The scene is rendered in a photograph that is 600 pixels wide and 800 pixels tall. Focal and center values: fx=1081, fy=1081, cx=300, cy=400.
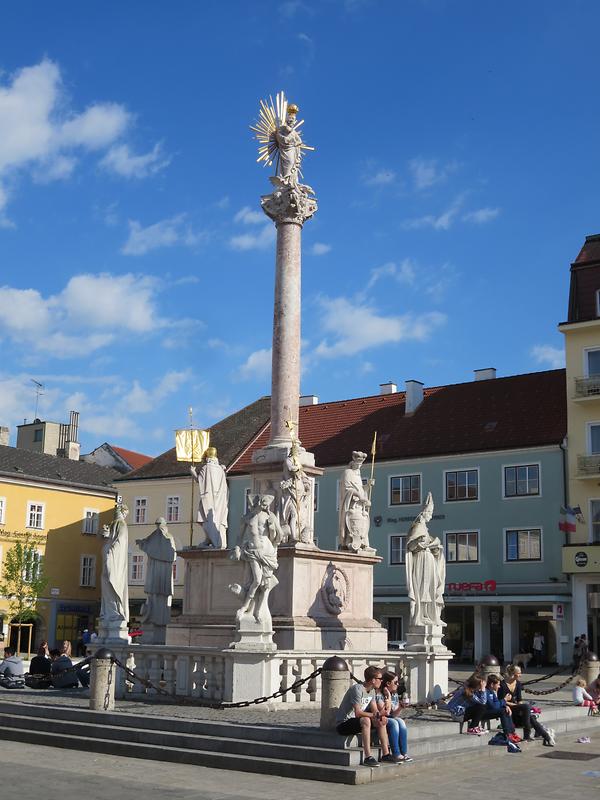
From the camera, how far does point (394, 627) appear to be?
142 feet

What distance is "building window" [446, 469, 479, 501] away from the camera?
141 ft

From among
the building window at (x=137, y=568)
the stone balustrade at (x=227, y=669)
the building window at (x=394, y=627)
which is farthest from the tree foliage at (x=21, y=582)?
the stone balustrade at (x=227, y=669)

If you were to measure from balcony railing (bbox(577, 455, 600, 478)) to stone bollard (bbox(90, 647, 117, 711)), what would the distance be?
27.2 meters

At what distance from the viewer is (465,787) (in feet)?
36.0

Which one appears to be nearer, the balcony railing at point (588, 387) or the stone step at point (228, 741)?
the stone step at point (228, 741)

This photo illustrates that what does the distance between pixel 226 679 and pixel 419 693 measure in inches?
176

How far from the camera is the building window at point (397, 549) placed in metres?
44.1

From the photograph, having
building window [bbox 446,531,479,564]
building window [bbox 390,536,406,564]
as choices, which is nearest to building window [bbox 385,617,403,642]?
building window [bbox 390,536,406,564]

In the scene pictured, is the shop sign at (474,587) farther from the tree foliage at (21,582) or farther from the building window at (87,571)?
the building window at (87,571)

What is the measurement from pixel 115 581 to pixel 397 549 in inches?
1042

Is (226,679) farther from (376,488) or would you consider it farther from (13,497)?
(13,497)

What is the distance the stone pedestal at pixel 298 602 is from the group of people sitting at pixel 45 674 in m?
2.17

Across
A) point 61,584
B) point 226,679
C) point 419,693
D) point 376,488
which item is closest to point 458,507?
point 376,488

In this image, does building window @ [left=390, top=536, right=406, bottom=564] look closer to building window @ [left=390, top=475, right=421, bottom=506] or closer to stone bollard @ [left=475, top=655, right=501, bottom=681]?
building window @ [left=390, top=475, right=421, bottom=506]
